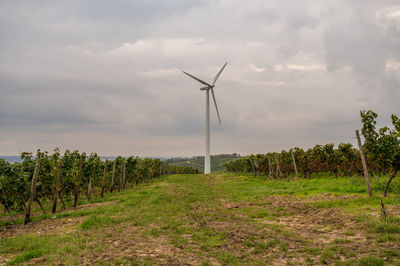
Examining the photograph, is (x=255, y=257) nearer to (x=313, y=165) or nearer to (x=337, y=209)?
(x=337, y=209)

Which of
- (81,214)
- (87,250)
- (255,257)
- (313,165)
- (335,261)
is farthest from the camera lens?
(313,165)

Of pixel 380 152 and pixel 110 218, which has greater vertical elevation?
pixel 380 152

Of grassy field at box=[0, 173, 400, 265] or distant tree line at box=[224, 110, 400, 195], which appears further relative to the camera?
distant tree line at box=[224, 110, 400, 195]

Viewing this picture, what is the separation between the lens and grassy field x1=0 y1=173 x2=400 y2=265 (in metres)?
6.74

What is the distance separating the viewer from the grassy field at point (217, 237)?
6.74 m

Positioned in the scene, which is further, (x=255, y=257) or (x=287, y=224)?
(x=287, y=224)

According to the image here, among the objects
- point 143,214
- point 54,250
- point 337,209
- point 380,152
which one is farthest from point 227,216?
point 380,152

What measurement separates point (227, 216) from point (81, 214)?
789 centimetres

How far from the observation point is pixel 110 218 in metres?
11.7

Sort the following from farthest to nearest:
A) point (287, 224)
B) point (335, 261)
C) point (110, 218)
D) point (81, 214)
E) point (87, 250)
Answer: point (81, 214) < point (110, 218) < point (287, 224) < point (87, 250) < point (335, 261)

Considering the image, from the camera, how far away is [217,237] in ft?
28.7

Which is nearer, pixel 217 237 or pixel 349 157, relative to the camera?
pixel 217 237

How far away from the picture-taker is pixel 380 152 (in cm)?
1380

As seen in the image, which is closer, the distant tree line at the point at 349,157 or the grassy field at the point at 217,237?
the grassy field at the point at 217,237
